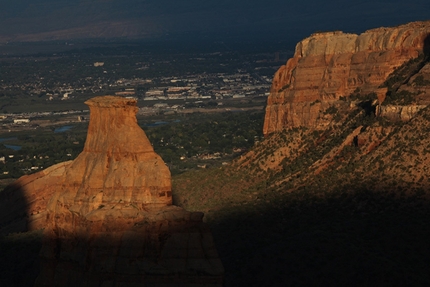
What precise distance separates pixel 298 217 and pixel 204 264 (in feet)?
108

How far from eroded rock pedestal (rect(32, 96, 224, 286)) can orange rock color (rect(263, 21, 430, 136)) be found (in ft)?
135

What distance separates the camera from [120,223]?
141ft

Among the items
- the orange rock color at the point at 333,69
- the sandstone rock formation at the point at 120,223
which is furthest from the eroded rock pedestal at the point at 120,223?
the orange rock color at the point at 333,69

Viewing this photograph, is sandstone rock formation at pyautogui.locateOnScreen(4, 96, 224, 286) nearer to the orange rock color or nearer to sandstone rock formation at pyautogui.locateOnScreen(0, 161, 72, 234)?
sandstone rock formation at pyautogui.locateOnScreen(0, 161, 72, 234)

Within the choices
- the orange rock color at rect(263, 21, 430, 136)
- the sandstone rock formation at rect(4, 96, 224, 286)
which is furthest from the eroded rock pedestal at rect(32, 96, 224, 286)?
the orange rock color at rect(263, 21, 430, 136)

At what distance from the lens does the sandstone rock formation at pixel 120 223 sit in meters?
41.0

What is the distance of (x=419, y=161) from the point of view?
7431 centimetres

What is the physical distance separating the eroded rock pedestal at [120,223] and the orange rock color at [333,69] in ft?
135

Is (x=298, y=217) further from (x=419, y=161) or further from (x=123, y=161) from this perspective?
(x=123, y=161)

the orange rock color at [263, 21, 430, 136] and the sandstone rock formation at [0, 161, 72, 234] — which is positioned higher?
the orange rock color at [263, 21, 430, 136]

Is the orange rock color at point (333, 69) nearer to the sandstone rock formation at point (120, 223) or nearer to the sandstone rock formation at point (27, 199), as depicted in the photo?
the sandstone rock formation at point (27, 199)

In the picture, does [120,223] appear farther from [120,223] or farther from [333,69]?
[333,69]

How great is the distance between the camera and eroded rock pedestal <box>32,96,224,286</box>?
1613 inches

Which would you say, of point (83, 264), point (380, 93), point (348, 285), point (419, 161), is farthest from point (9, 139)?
point (83, 264)
